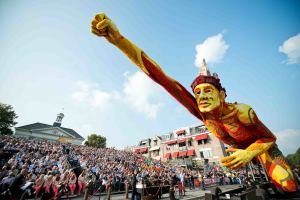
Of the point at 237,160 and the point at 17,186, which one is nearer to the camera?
the point at 237,160

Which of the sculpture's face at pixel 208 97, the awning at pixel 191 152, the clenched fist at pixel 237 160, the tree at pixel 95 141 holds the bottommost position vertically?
the clenched fist at pixel 237 160

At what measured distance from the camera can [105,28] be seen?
3.39 metres

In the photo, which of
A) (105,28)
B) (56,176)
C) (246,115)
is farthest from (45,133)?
(246,115)

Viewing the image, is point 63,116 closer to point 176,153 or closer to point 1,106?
point 1,106

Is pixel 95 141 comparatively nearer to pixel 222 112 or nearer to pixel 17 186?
pixel 17 186

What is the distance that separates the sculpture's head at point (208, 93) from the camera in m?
3.87

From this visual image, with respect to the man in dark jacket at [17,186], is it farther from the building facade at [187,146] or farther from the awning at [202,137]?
the awning at [202,137]

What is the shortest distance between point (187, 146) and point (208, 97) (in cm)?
3793

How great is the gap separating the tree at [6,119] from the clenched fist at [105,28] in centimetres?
4941

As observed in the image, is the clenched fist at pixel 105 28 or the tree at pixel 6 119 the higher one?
the tree at pixel 6 119

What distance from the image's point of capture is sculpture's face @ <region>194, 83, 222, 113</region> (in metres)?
3.85

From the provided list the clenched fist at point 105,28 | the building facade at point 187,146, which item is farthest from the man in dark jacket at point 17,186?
the building facade at point 187,146

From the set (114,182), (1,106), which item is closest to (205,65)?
(114,182)

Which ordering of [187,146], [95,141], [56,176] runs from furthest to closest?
[95,141] < [187,146] < [56,176]
